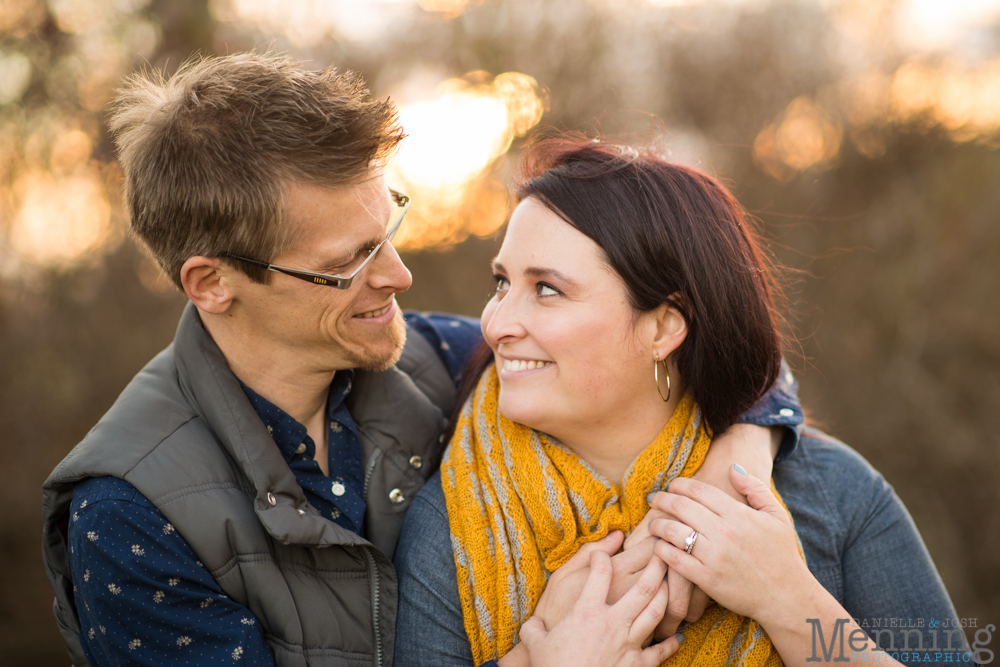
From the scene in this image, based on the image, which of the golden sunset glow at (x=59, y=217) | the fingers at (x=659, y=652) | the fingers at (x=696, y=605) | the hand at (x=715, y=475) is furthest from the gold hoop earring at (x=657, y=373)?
the golden sunset glow at (x=59, y=217)

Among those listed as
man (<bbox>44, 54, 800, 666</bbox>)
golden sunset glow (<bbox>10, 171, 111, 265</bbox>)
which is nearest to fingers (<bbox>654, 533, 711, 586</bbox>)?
man (<bbox>44, 54, 800, 666</bbox>)

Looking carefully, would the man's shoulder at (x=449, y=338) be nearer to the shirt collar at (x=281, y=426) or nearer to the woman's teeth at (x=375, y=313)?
the woman's teeth at (x=375, y=313)

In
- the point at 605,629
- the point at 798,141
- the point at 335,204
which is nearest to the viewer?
the point at 605,629

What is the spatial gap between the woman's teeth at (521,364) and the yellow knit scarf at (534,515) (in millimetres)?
223

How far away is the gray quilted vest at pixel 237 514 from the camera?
5.75ft

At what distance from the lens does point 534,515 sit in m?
1.97

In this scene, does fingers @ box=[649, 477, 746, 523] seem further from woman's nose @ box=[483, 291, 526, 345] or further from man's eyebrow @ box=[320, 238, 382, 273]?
man's eyebrow @ box=[320, 238, 382, 273]

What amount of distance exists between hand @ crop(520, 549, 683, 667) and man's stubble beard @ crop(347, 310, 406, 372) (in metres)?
0.94

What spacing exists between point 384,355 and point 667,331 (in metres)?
0.93

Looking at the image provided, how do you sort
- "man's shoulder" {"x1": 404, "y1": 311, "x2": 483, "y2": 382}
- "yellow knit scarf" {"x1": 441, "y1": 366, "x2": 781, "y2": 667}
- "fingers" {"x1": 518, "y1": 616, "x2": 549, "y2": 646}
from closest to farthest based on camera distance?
1. "fingers" {"x1": 518, "y1": 616, "x2": 549, "y2": 646}
2. "yellow knit scarf" {"x1": 441, "y1": 366, "x2": 781, "y2": 667}
3. "man's shoulder" {"x1": 404, "y1": 311, "x2": 483, "y2": 382}

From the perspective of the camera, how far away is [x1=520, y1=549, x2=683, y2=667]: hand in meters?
1.68

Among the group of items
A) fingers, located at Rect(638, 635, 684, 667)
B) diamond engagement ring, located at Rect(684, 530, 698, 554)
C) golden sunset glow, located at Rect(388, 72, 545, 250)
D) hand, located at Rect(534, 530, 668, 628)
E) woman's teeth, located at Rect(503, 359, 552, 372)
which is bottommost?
fingers, located at Rect(638, 635, 684, 667)

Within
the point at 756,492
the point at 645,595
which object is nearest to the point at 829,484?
the point at 756,492

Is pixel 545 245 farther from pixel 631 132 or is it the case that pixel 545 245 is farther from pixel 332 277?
pixel 631 132
